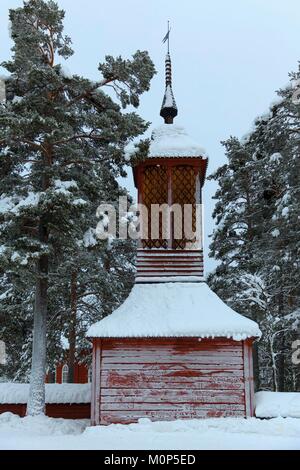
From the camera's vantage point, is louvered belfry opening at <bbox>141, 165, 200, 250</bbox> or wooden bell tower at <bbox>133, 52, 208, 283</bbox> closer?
wooden bell tower at <bbox>133, 52, 208, 283</bbox>

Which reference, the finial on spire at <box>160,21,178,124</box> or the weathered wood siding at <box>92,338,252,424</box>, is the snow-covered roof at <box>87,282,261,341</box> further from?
the finial on spire at <box>160,21,178,124</box>

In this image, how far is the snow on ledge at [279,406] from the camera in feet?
43.6

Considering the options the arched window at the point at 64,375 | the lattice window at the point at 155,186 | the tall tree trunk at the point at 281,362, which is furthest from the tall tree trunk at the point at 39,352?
the arched window at the point at 64,375

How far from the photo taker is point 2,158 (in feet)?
54.6

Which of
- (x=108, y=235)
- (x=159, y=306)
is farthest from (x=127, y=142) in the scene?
(x=159, y=306)

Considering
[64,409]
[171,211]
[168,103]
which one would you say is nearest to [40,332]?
[64,409]

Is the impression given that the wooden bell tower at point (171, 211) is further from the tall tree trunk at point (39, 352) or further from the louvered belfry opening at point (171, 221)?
the tall tree trunk at point (39, 352)

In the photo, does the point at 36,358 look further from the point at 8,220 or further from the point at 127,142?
the point at 127,142

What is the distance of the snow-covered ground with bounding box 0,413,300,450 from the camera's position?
1091 cm

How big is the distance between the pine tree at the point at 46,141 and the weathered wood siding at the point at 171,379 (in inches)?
102

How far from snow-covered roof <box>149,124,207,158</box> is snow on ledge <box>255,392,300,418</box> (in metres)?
7.78

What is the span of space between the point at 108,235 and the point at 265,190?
33.2 ft

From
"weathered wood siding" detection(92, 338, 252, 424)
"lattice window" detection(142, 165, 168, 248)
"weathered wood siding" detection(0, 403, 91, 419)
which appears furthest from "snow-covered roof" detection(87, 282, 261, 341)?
"weathered wood siding" detection(0, 403, 91, 419)

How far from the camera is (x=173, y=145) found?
17016mm
